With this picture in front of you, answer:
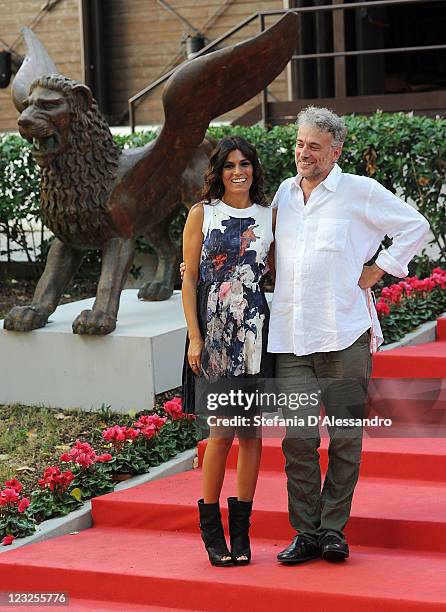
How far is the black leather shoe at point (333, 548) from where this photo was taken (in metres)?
4.17

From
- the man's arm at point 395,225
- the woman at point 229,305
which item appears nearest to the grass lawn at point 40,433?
the woman at point 229,305

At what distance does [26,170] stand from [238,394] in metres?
→ 6.33

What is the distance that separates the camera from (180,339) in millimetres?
6805

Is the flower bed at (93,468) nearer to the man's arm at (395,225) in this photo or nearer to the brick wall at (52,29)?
the man's arm at (395,225)

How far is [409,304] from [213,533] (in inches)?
145

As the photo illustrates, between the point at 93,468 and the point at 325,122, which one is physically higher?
the point at 325,122

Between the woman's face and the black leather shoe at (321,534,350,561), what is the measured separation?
1.30m

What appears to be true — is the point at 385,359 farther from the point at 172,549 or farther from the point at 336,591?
the point at 336,591

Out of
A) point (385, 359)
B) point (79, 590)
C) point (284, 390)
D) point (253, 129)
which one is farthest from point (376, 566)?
point (253, 129)

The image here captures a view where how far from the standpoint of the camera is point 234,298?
4199 millimetres

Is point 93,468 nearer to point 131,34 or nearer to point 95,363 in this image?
point 95,363

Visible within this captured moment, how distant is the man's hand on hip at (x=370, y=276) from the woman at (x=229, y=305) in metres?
0.36

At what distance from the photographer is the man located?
4121 mm

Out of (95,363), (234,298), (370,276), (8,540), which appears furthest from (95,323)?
(370,276)
